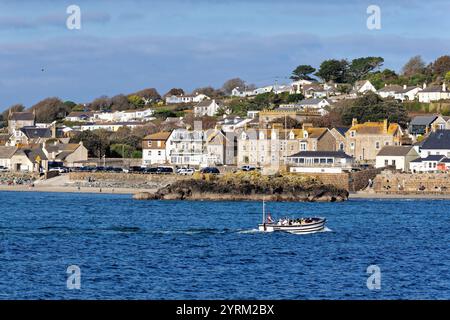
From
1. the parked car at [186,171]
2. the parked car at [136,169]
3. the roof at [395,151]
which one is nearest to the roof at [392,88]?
the roof at [395,151]

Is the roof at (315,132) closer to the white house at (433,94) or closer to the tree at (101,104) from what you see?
the white house at (433,94)

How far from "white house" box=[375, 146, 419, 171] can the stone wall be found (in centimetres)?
668

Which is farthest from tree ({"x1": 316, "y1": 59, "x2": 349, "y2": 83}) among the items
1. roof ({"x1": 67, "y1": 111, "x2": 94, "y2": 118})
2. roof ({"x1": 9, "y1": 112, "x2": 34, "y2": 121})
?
roof ({"x1": 9, "y1": 112, "x2": 34, "y2": 121})

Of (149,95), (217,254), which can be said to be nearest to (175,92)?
(149,95)

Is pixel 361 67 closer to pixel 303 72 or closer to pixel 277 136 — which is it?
pixel 303 72

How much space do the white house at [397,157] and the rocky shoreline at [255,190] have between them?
14204 millimetres

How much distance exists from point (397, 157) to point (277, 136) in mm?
12615

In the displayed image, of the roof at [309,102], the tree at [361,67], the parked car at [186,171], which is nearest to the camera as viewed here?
the parked car at [186,171]

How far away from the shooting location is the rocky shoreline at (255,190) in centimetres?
7519

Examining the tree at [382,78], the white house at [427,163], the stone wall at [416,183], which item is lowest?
the stone wall at [416,183]

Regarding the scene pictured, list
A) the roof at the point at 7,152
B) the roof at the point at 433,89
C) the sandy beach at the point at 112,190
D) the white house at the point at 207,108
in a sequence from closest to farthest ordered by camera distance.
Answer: the sandy beach at the point at 112,190 < the roof at the point at 7,152 < the roof at the point at 433,89 < the white house at the point at 207,108

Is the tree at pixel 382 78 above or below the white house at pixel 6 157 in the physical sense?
above

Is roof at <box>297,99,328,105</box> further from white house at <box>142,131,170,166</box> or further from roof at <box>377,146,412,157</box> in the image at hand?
roof at <box>377,146,412,157</box>

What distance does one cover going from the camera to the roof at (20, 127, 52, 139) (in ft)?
405
